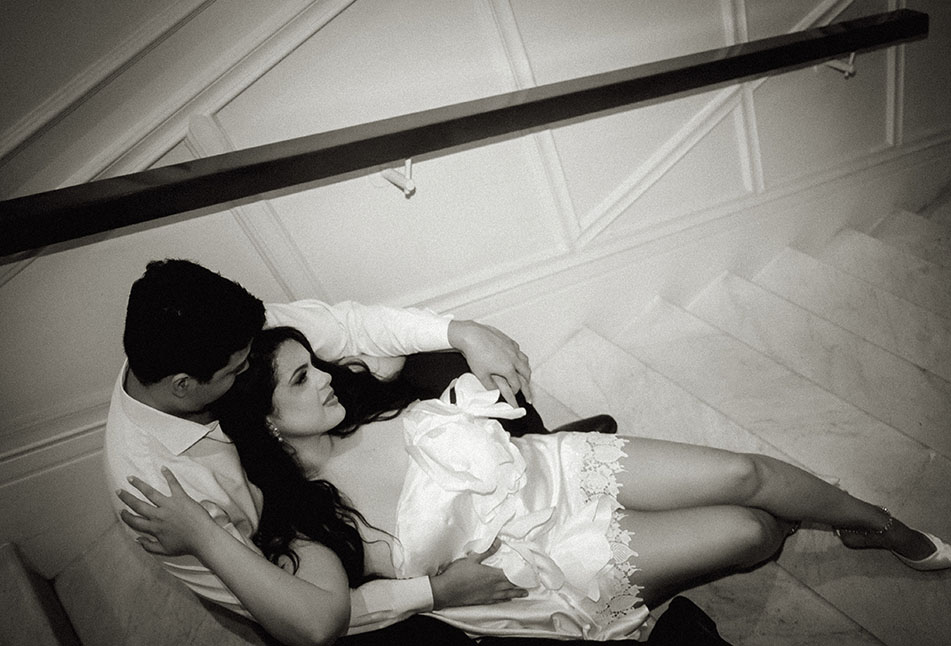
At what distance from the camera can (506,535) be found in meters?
1.45

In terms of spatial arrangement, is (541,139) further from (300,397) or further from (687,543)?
(687,543)

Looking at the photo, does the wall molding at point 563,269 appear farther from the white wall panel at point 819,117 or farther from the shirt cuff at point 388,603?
the shirt cuff at point 388,603

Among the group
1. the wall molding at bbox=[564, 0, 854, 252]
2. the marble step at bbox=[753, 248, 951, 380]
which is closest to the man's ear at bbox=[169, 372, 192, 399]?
the wall molding at bbox=[564, 0, 854, 252]

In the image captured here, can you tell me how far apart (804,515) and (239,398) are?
1.49 m

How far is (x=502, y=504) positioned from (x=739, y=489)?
0.61 metres

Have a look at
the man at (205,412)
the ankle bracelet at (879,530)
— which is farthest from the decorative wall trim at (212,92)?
the ankle bracelet at (879,530)

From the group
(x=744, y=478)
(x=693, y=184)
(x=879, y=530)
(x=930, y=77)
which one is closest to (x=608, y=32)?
(x=693, y=184)

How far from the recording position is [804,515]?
1585 millimetres

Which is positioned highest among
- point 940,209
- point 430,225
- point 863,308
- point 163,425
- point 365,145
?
point 365,145

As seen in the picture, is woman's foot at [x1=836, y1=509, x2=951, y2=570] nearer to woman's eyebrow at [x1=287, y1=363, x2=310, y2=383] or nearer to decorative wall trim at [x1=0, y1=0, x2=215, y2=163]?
woman's eyebrow at [x1=287, y1=363, x2=310, y2=383]

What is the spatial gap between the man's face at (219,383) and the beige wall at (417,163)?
0.66 metres

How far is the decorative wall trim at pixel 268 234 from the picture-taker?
164 centimetres

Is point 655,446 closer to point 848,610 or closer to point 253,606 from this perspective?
point 848,610

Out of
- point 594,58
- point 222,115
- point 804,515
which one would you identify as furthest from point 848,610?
point 222,115
